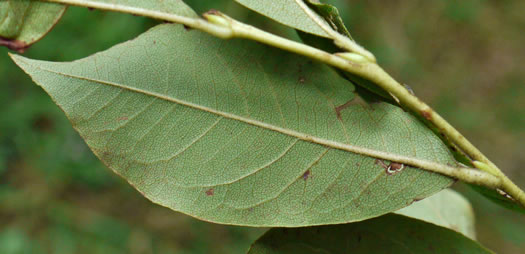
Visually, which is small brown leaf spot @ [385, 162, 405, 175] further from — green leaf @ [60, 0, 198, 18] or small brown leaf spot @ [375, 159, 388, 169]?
green leaf @ [60, 0, 198, 18]

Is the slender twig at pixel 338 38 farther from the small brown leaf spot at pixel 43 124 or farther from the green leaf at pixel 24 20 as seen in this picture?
the small brown leaf spot at pixel 43 124

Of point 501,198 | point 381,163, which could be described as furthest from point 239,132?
point 501,198

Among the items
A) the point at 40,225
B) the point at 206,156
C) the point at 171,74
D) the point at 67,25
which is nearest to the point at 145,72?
→ the point at 171,74

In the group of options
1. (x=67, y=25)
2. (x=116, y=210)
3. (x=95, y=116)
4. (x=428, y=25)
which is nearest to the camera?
(x=95, y=116)

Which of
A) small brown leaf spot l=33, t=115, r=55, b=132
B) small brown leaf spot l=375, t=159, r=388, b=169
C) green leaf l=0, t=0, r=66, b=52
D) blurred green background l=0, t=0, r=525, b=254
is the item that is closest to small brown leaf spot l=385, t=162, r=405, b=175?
small brown leaf spot l=375, t=159, r=388, b=169

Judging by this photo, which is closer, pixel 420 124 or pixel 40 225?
pixel 420 124

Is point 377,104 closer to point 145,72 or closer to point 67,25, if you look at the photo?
point 145,72
